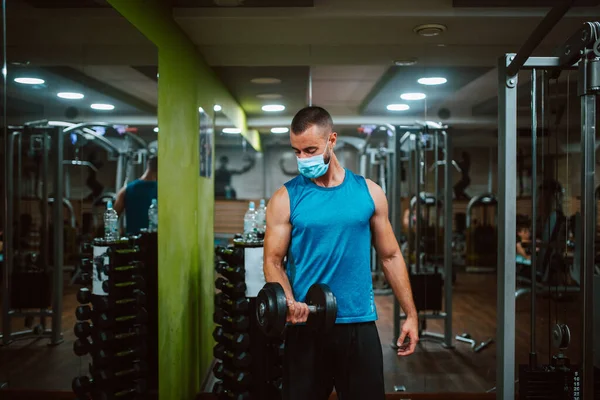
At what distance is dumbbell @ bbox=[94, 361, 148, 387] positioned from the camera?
275cm

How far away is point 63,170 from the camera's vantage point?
2.29 metres

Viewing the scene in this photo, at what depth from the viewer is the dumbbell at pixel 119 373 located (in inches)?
108

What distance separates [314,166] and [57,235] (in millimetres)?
1025

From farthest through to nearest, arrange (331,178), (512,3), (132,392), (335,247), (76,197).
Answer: (512,3) → (132,392) → (76,197) → (331,178) → (335,247)

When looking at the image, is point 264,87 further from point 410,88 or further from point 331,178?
point 331,178

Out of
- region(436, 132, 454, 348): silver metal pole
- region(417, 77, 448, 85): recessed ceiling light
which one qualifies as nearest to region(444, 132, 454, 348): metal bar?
region(436, 132, 454, 348): silver metal pole

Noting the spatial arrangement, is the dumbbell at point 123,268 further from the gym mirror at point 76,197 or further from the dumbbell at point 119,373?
the dumbbell at point 119,373

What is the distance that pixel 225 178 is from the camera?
4191 millimetres

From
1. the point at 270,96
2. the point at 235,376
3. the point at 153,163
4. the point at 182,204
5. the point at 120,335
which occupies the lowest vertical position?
the point at 235,376

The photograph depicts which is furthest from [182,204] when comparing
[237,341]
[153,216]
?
[237,341]

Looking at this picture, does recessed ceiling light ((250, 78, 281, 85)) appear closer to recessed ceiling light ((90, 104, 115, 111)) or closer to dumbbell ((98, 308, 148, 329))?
recessed ceiling light ((90, 104, 115, 111))

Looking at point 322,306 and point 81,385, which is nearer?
point 322,306

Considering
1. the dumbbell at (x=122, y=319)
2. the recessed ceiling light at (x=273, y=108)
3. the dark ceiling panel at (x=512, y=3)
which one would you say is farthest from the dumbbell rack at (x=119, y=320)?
the dark ceiling panel at (x=512, y=3)

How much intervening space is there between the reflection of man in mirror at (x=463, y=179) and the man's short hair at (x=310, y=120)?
2042 millimetres
